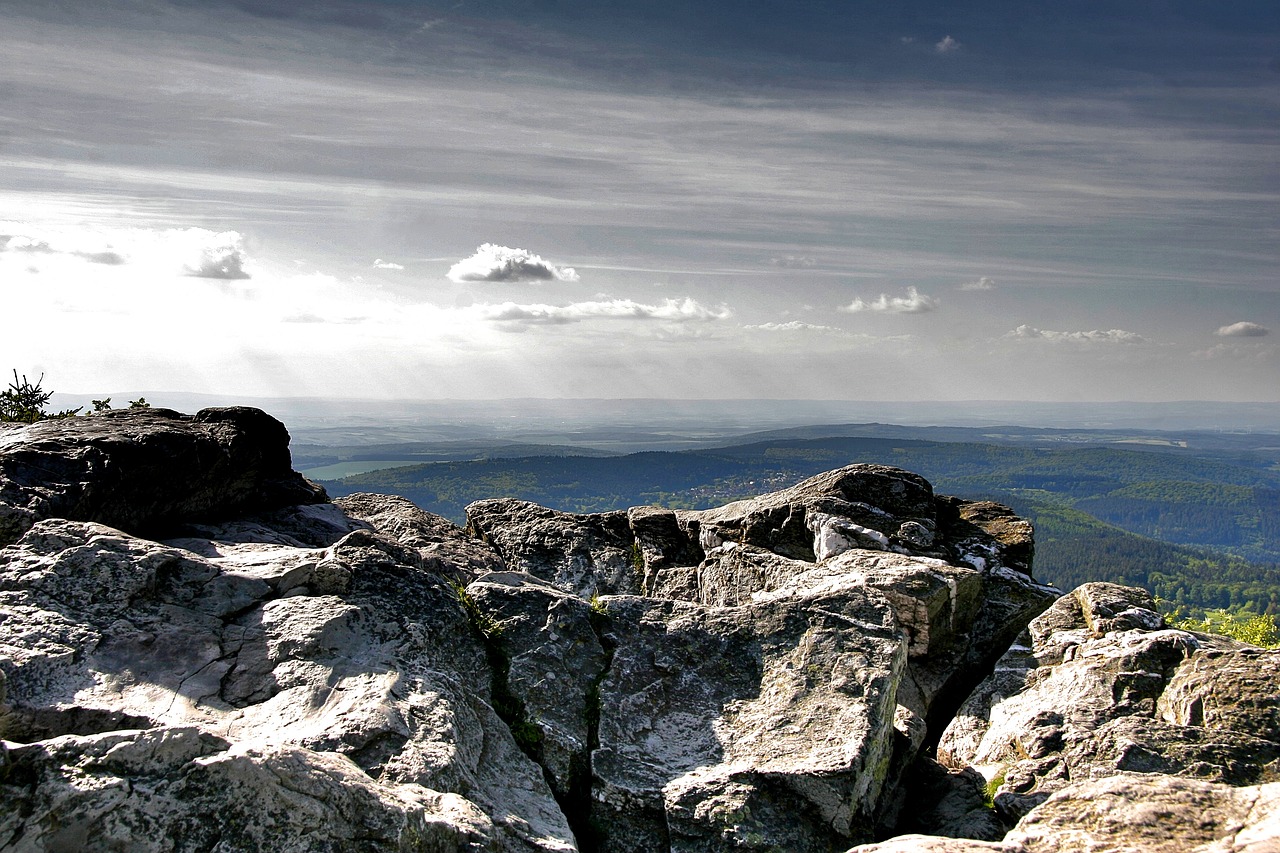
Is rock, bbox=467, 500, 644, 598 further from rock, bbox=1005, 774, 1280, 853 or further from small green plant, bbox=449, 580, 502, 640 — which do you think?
rock, bbox=1005, 774, 1280, 853

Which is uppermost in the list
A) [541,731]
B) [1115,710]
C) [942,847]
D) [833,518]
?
[833,518]

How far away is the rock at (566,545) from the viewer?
21.3m

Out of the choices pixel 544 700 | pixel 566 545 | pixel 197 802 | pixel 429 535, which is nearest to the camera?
pixel 197 802

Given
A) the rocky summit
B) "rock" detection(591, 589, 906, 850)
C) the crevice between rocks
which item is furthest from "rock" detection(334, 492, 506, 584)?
"rock" detection(591, 589, 906, 850)

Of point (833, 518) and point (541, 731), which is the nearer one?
point (541, 731)

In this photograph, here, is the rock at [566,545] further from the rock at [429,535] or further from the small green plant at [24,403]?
the small green plant at [24,403]

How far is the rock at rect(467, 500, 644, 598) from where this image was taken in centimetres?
2128

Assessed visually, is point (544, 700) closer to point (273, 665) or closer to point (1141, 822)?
point (273, 665)

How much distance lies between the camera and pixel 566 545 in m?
22.3

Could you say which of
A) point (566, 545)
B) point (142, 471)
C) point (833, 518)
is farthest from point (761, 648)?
point (142, 471)

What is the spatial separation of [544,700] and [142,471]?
11.3 meters

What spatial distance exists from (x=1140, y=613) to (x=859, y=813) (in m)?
9.16

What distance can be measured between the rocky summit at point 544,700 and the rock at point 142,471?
8cm

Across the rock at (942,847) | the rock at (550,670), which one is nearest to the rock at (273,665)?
the rock at (550,670)
